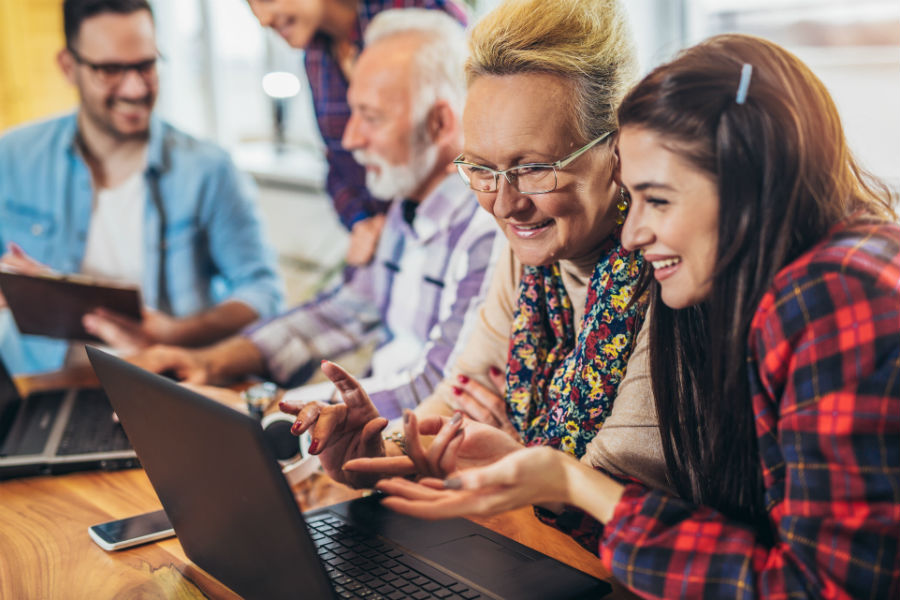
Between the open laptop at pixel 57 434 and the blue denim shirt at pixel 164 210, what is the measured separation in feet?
2.80

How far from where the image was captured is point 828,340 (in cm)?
80

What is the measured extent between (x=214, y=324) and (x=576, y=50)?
160cm

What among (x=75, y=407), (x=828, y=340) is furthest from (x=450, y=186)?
(x=828, y=340)

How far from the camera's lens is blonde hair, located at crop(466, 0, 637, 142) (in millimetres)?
1185

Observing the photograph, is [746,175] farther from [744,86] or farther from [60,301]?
[60,301]

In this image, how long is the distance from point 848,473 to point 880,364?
0.33 ft

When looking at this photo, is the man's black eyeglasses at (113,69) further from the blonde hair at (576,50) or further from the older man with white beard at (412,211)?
the blonde hair at (576,50)

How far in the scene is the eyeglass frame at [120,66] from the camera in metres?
2.52

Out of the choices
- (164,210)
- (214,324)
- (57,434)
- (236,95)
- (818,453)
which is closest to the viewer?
(818,453)

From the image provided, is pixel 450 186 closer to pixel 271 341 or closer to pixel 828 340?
pixel 271 341

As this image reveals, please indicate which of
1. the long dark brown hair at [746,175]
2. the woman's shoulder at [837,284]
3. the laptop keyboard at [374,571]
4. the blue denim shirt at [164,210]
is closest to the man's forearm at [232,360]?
the blue denim shirt at [164,210]

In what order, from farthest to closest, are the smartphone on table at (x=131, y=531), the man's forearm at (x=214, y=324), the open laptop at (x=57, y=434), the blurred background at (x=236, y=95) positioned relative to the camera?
the blurred background at (x=236, y=95)
the man's forearm at (x=214, y=324)
the open laptop at (x=57, y=434)
the smartphone on table at (x=131, y=531)

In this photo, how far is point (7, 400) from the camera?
5.94 feet

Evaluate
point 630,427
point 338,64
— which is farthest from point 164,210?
point 630,427
